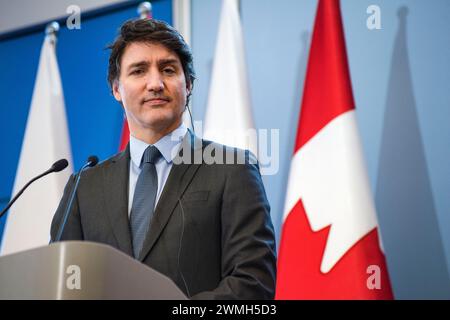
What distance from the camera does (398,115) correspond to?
2.77 m

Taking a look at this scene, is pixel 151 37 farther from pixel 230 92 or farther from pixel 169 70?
pixel 230 92

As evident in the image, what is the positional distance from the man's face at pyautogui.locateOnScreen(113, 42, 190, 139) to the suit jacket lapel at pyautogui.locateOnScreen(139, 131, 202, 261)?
0.32ft

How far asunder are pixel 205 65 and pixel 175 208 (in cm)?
180

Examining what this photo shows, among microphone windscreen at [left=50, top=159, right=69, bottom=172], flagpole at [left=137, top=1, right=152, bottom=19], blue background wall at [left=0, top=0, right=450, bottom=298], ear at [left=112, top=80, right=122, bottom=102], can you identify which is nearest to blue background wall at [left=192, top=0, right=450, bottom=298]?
blue background wall at [left=0, top=0, right=450, bottom=298]

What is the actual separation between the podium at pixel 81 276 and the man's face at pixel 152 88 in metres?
0.74

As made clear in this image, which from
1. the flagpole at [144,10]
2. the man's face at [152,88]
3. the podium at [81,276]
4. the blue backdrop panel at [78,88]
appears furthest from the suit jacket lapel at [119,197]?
the blue backdrop panel at [78,88]

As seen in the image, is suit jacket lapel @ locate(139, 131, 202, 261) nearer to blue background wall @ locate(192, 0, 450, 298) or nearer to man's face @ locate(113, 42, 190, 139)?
man's face @ locate(113, 42, 190, 139)

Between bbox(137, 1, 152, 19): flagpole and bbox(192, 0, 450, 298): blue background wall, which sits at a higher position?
bbox(137, 1, 152, 19): flagpole

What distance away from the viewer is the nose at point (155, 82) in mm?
1774

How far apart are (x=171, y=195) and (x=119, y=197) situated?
182 mm

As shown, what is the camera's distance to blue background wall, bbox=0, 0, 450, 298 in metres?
2.65

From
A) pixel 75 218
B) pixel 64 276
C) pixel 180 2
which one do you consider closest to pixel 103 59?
pixel 180 2

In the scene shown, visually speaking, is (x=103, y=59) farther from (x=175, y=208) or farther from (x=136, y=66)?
(x=175, y=208)

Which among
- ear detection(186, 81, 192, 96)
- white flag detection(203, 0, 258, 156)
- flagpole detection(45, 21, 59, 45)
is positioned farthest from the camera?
flagpole detection(45, 21, 59, 45)
